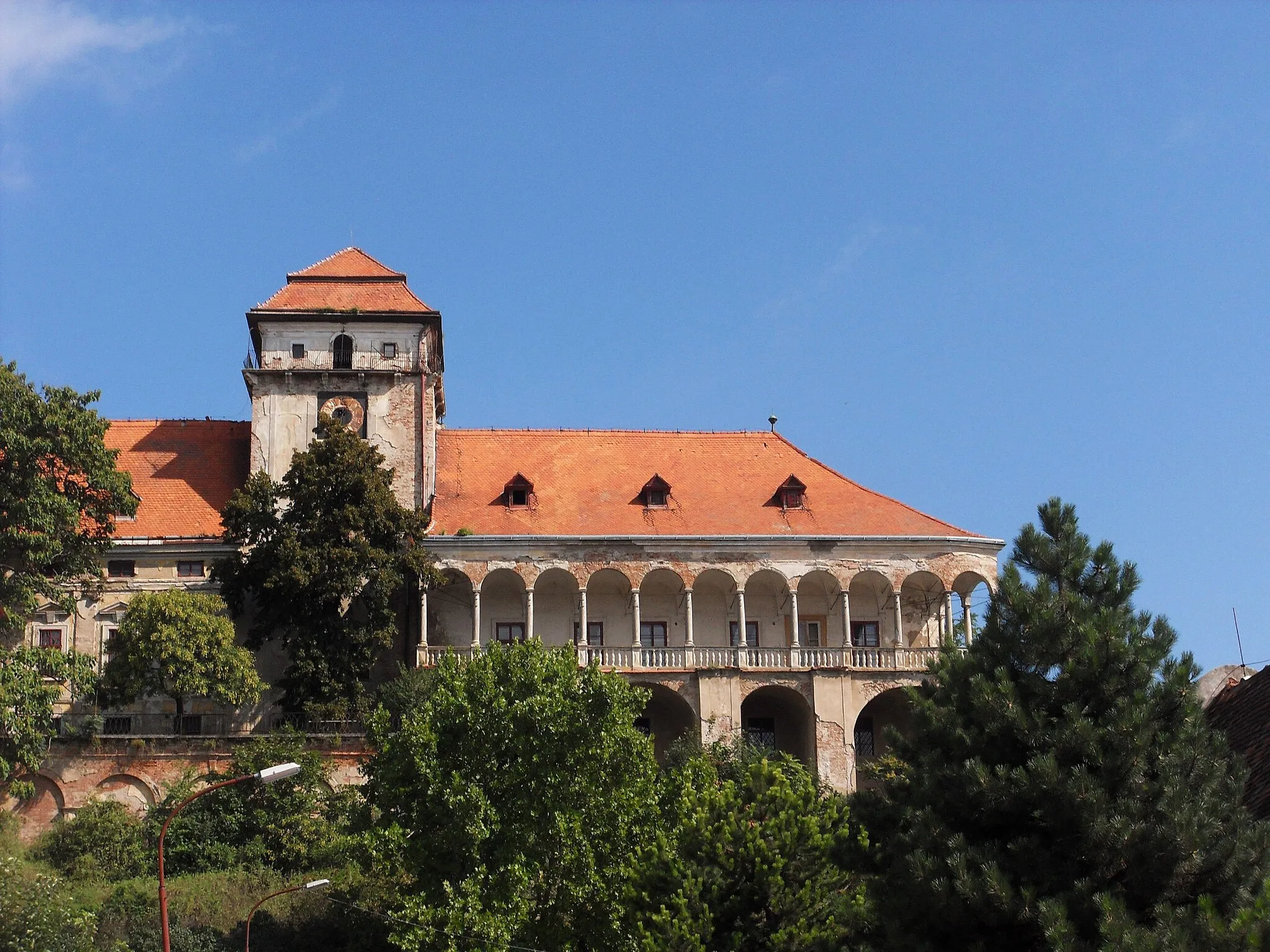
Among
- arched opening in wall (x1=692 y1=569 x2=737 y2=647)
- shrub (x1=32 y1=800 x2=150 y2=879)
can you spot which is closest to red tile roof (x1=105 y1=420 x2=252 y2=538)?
shrub (x1=32 y1=800 x2=150 y2=879)

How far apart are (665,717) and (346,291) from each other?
53.4ft

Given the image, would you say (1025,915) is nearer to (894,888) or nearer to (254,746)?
(894,888)

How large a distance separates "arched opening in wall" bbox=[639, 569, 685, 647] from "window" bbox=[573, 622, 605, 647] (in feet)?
3.84

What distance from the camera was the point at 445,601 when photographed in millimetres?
46562

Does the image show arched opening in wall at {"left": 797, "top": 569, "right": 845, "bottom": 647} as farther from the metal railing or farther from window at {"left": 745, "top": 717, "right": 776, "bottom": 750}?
window at {"left": 745, "top": 717, "right": 776, "bottom": 750}

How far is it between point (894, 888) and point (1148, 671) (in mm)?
4009

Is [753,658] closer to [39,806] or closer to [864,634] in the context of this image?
[864,634]

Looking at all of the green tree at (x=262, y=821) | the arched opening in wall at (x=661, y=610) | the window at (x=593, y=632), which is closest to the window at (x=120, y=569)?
the green tree at (x=262, y=821)

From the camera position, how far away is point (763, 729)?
151ft

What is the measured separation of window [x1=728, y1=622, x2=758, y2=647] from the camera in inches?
1858

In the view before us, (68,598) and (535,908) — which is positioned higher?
(68,598)

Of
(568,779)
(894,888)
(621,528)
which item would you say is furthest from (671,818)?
(621,528)

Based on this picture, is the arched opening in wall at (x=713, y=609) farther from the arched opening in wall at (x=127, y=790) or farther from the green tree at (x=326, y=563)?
the arched opening in wall at (x=127, y=790)

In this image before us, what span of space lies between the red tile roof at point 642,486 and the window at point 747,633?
288cm
